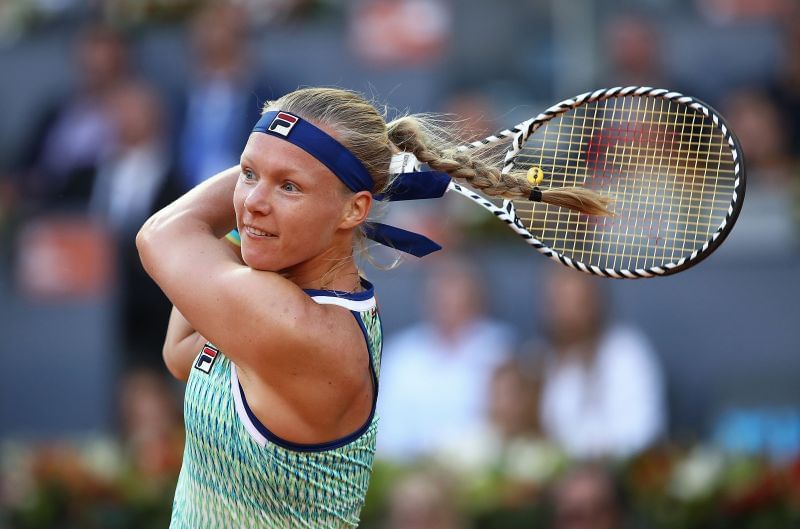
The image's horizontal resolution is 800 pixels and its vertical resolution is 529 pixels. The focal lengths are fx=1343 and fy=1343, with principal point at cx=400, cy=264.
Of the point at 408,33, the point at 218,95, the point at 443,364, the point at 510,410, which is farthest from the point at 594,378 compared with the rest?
the point at 218,95

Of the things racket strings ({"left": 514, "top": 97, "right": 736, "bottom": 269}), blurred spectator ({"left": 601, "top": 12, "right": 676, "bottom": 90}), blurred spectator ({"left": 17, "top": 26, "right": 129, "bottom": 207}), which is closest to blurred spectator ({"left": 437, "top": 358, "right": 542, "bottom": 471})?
racket strings ({"left": 514, "top": 97, "right": 736, "bottom": 269})

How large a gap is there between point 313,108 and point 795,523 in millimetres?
3466

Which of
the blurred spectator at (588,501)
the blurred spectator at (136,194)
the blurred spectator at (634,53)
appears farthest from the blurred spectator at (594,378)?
the blurred spectator at (136,194)

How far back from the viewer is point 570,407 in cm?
675

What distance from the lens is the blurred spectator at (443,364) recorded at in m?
7.02

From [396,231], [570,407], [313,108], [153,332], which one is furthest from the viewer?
[153,332]

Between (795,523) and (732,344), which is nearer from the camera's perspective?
(795,523)

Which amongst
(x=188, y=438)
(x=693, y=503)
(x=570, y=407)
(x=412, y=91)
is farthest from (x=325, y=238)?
(x=412, y=91)

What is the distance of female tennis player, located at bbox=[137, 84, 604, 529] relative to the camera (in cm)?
270

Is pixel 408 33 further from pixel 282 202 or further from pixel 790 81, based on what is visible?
pixel 282 202

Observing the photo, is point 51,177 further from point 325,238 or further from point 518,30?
point 325,238

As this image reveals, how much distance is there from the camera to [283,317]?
8.75 feet

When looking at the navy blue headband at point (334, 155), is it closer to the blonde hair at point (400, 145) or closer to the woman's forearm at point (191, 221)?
the blonde hair at point (400, 145)

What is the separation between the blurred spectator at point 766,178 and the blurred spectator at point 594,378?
88cm
